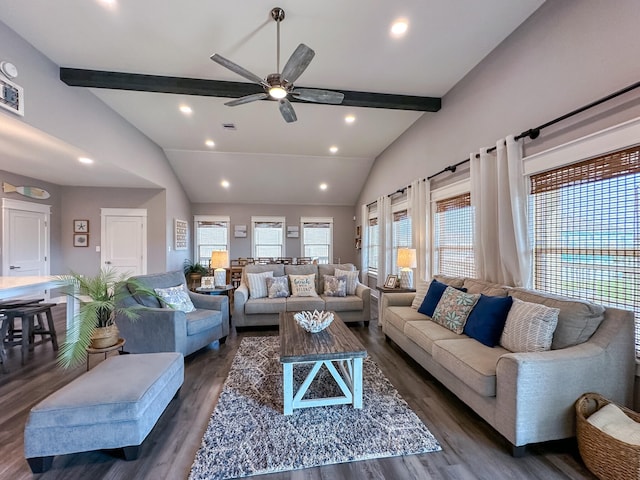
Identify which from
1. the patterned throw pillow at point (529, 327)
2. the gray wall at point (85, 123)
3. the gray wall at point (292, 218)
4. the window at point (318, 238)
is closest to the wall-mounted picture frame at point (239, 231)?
the gray wall at point (292, 218)

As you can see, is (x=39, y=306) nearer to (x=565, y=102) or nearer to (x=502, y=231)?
(x=502, y=231)

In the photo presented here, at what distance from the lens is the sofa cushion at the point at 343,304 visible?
4.30 m

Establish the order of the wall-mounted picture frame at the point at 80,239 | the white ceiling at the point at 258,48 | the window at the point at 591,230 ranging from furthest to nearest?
the wall-mounted picture frame at the point at 80,239 < the white ceiling at the point at 258,48 < the window at the point at 591,230

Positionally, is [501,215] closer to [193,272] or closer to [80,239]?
[193,272]

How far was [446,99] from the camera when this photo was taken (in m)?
4.00

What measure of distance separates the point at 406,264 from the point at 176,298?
10.4 feet

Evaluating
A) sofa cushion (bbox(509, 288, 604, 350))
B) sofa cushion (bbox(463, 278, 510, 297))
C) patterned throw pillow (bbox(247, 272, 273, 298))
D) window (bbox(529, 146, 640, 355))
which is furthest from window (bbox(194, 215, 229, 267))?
sofa cushion (bbox(509, 288, 604, 350))

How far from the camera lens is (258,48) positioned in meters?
3.03

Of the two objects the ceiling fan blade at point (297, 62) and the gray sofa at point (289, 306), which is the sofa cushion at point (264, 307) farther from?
the ceiling fan blade at point (297, 62)

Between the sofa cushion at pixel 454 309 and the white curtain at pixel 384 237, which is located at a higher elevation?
the white curtain at pixel 384 237

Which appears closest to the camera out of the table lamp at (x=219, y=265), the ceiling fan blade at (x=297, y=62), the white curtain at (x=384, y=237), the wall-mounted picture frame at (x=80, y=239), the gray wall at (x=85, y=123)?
the ceiling fan blade at (x=297, y=62)

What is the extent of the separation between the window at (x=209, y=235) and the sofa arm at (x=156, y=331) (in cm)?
530

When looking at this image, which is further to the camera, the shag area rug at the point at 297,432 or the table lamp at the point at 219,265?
the table lamp at the point at 219,265

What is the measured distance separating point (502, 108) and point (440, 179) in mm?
1287
